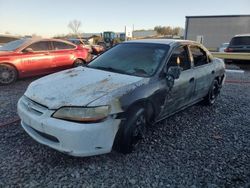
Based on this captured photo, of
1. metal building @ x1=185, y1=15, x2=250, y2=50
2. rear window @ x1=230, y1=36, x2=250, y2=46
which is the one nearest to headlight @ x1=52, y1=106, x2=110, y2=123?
rear window @ x1=230, y1=36, x2=250, y2=46

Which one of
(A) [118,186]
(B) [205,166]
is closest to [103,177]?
(A) [118,186]

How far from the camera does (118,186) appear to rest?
255cm

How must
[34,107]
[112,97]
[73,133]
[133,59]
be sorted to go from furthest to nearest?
[133,59]
[34,107]
[112,97]
[73,133]

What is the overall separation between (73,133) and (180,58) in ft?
7.70

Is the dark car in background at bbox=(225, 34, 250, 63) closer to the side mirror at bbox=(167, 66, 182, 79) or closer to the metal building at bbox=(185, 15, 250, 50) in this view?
the side mirror at bbox=(167, 66, 182, 79)

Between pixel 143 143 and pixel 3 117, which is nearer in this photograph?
pixel 143 143

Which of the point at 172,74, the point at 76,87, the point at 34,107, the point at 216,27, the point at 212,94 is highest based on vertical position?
the point at 216,27

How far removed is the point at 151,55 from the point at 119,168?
6.05 feet

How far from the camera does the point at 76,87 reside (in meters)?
3.00

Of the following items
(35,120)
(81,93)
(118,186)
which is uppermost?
(81,93)

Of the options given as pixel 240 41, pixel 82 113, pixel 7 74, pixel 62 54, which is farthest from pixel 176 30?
pixel 82 113

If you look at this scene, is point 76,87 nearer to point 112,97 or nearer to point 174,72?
point 112,97

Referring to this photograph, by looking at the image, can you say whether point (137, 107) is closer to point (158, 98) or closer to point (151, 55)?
point (158, 98)

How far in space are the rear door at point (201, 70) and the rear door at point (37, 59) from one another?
487 cm
